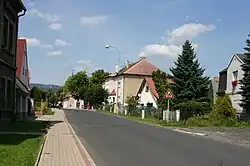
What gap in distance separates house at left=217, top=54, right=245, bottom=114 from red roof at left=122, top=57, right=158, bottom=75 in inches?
1373

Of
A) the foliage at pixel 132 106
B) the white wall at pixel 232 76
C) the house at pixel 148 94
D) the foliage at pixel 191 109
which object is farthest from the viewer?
the house at pixel 148 94

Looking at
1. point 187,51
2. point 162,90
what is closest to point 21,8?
point 187,51

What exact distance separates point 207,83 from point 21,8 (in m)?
24.5

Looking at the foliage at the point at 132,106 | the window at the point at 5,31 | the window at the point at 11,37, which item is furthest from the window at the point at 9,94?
the foliage at the point at 132,106

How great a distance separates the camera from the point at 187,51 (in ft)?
146

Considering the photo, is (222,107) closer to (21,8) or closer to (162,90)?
(162,90)

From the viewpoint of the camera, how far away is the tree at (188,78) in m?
43.3

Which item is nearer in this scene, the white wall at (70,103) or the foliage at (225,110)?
the foliage at (225,110)

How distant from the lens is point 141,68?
8444cm

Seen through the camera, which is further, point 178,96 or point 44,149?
point 178,96

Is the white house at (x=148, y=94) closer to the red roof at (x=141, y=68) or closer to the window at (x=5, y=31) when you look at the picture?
the red roof at (x=141, y=68)

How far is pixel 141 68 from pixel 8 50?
61668 millimetres

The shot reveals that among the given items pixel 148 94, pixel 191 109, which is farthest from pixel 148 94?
pixel 191 109

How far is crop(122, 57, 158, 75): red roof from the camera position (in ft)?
270
